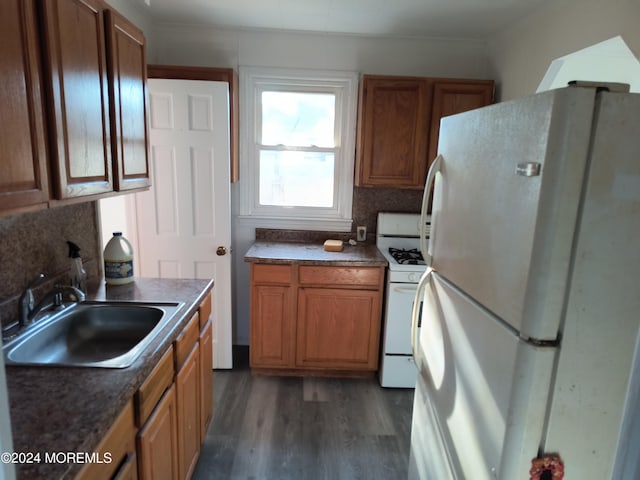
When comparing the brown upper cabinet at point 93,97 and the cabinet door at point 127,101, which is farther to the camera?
the cabinet door at point 127,101

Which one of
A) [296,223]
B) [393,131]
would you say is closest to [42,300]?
[296,223]

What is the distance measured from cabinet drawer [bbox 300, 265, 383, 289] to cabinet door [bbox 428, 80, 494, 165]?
1071 mm

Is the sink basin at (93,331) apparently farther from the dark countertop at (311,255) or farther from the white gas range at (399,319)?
the white gas range at (399,319)

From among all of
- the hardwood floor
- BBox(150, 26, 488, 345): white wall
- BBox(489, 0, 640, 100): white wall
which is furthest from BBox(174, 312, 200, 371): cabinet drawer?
BBox(489, 0, 640, 100): white wall

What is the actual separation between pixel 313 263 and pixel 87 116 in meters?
1.67

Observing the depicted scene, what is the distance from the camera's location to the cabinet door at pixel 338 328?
2.77m

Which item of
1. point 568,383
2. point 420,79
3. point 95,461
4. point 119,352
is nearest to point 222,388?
point 119,352

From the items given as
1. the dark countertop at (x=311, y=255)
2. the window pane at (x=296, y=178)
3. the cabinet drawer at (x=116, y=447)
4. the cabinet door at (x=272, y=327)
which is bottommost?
the cabinet door at (x=272, y=327)

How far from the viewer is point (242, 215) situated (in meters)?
3.18

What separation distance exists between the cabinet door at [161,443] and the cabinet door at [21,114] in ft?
2.57

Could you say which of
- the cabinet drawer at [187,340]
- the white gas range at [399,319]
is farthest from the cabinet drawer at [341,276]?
the cabinet drawer at [187,340]

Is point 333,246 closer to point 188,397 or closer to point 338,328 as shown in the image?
point 338,328

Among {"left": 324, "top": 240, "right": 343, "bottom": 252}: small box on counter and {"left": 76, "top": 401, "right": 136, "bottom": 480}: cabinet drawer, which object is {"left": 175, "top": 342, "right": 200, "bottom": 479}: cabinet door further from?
{"left": 324, "top": 240, "right": 343, "bottom": 252}: small box on counter

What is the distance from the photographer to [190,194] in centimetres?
274
